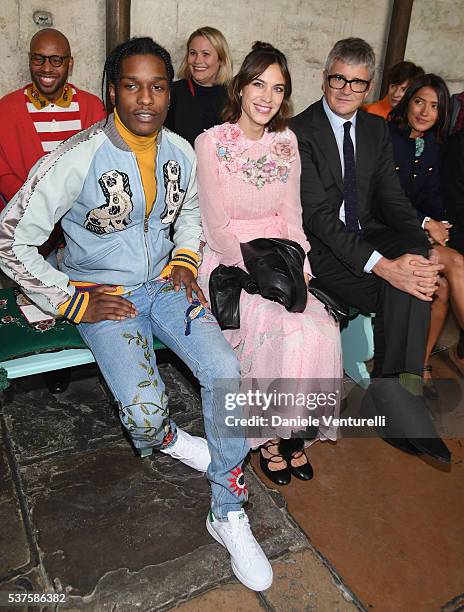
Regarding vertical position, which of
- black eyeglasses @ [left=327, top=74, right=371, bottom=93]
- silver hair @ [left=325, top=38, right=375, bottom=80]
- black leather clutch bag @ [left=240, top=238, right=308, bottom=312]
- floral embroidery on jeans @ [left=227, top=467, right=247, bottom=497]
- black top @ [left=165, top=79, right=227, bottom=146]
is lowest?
floral embroidery on jeans @ [left=227, top=467, right=247, bottom=497]

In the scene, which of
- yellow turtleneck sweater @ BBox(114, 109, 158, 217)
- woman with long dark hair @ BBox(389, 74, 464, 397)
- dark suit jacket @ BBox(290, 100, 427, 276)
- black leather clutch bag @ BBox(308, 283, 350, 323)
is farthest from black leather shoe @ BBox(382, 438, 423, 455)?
yellow turtleneck sweater @ BBox(114, 109, 158, 217)

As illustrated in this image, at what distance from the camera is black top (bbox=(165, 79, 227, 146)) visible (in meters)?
3.97


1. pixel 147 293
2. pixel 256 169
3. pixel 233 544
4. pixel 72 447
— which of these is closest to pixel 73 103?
pixel 256 169

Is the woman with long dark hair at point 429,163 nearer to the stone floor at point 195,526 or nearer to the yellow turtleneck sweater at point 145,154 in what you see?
the stone floor at point 195,526

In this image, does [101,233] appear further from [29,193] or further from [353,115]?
[353,115]

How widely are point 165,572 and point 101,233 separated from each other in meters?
1.52

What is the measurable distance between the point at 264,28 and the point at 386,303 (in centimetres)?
337

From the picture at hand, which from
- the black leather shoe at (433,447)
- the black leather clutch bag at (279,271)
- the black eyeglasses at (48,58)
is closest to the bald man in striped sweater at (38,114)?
the black eyeglasses at (48,58)

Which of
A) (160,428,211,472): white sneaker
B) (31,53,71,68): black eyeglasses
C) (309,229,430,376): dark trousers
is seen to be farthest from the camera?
(31,53,71,68): black eyeglasses

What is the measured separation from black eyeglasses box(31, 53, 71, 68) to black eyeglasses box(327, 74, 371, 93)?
1.64 m

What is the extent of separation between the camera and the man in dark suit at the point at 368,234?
3.04 meters

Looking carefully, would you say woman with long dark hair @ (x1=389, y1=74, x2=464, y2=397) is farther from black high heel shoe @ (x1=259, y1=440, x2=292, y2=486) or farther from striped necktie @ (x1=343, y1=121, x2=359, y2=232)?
black high heel shoe @ (x1=259, y1=440, x2=292, y2=486)

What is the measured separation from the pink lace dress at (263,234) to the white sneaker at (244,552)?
531mm

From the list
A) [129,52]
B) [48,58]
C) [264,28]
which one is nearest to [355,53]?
[129,52]
